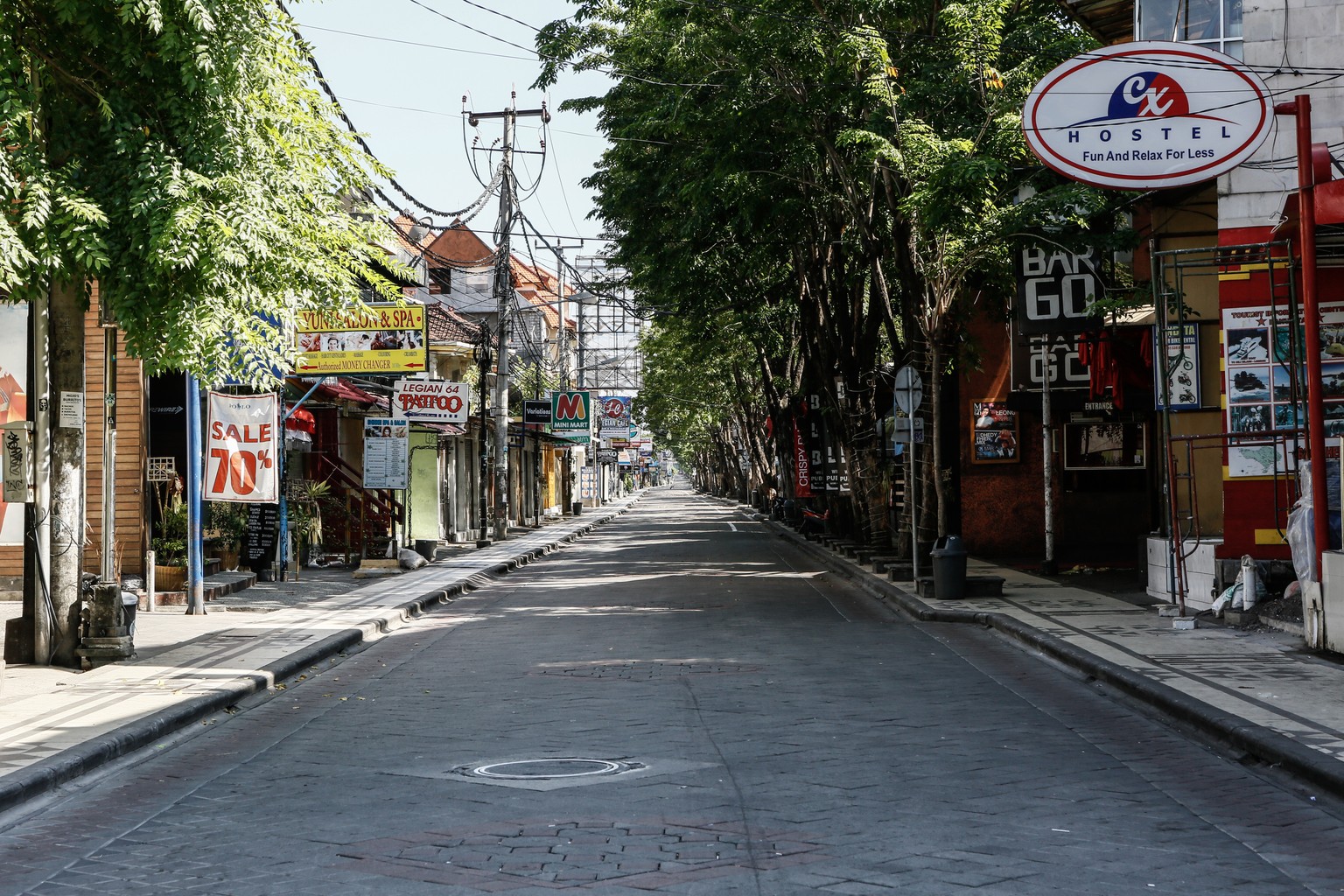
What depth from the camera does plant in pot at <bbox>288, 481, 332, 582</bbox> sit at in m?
24.8

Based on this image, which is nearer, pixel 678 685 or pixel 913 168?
pixel 678 685

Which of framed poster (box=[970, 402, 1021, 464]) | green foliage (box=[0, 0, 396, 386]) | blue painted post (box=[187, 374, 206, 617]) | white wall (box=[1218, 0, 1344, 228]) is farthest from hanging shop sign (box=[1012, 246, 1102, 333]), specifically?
blue painted post (box=[187, 374, 206, 617])

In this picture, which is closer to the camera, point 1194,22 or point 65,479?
point 65,479

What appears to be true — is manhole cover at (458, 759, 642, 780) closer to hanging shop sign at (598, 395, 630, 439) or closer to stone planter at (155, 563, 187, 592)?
stone planter at (155, 563, 187, 592)

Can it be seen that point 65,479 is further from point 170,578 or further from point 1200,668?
point 1200,668

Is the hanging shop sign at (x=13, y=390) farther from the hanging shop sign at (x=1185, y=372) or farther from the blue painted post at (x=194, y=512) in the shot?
the hanging shop sign at (x=1185, y=372)

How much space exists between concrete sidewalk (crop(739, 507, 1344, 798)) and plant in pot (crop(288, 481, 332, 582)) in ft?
36.8

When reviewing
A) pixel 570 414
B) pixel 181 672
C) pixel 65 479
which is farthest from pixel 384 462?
pixel 570 414

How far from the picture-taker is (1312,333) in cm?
1207

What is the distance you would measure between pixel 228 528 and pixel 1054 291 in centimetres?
1375

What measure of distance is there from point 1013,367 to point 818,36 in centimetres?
731

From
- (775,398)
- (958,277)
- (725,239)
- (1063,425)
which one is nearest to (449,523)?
(775,398)

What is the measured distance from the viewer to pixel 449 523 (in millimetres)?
42531

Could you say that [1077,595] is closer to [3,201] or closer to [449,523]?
[3,201]
